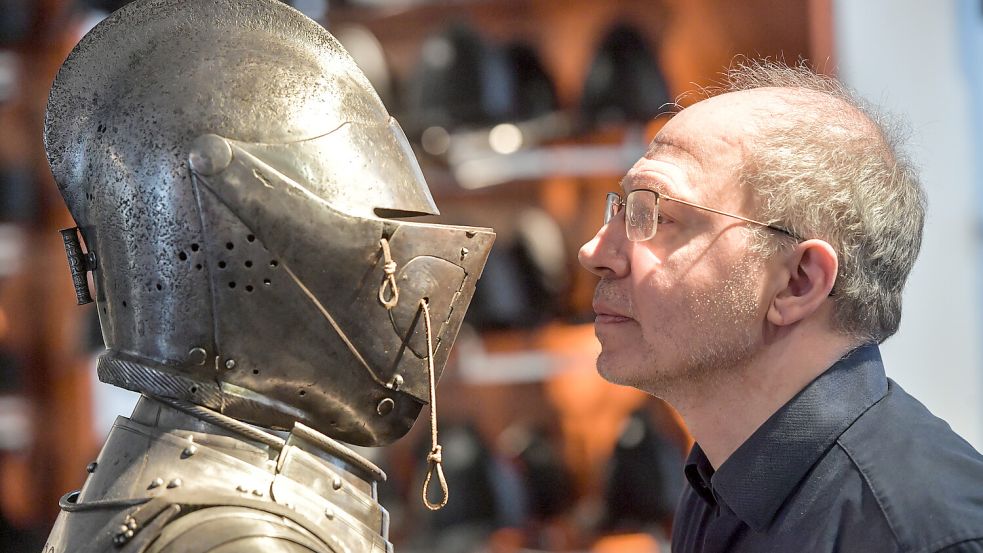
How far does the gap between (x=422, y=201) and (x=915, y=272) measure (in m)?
2.22

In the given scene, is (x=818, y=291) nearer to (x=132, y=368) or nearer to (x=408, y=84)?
(x=132, y=368)

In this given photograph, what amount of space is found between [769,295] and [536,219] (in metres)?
2.03

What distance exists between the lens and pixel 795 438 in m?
1.57

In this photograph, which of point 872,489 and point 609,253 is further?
point 609,253

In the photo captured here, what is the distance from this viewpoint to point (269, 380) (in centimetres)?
149

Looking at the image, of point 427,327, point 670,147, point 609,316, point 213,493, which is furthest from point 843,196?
point 213,493

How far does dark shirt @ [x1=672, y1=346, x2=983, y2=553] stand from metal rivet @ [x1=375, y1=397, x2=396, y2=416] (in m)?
0.52

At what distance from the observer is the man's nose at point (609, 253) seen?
5.55 ft

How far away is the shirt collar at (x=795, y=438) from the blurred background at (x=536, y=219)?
178 centimetres

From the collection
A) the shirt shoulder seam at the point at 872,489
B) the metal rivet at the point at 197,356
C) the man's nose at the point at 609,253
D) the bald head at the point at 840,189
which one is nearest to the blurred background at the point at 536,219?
the bald head at the point at 840,189

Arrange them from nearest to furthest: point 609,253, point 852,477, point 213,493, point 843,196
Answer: point 213,493, point 852,477, point 843,196, point 609,253

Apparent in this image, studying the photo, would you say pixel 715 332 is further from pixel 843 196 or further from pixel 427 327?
pixel 427 327

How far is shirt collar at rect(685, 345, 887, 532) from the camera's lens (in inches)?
61.1

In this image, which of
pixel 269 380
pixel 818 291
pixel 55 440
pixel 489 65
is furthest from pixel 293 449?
pixel 55 440
